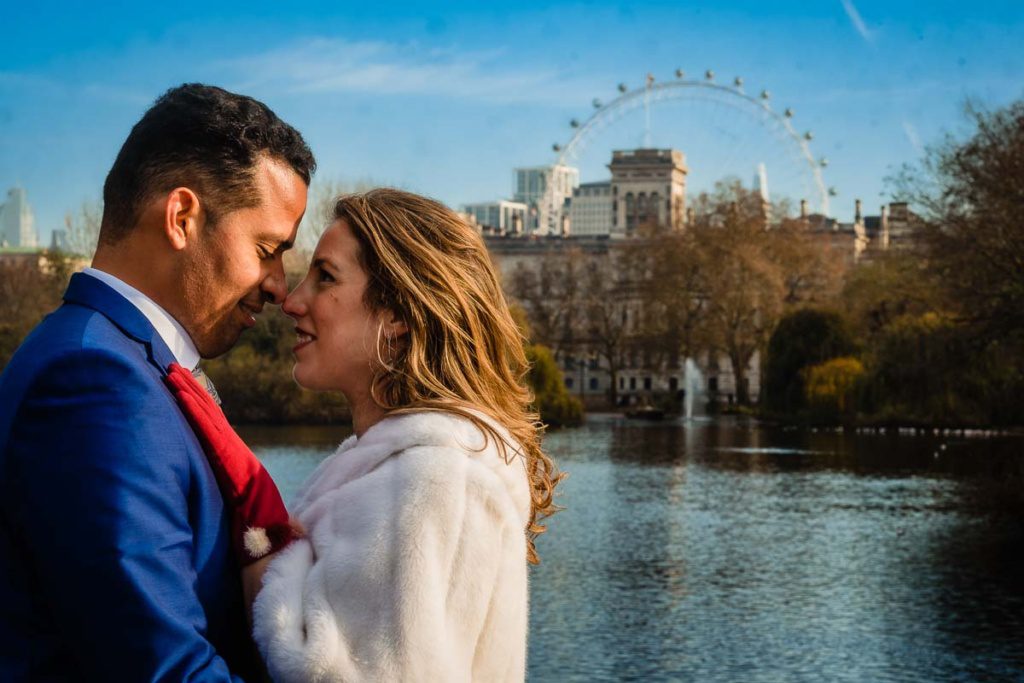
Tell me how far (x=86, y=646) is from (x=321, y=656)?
0.32m

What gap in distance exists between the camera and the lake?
40.9ft

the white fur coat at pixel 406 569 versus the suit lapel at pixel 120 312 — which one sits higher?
the suit lapel at pixel 120 312

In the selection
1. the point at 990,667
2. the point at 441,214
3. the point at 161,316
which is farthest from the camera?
the point at 990,667

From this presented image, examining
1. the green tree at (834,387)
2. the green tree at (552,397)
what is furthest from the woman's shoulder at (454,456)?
the green tree at (552,397)

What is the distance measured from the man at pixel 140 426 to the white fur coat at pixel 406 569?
0.37ft

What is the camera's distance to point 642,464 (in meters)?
31.8

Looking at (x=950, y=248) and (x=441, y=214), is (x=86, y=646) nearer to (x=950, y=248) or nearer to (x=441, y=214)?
(x=441, y=214)

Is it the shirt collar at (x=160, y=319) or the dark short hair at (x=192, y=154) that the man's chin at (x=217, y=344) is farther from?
the dark short hair at (x=192, y=154)

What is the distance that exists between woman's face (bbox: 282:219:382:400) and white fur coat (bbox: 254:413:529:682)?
0.55 ft

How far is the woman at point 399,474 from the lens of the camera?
2107 mm

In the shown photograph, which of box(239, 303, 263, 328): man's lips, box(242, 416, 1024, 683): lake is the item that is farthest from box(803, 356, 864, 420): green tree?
box(239, 303, 263, 328): man's lips

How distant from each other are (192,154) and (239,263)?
→ 18cm

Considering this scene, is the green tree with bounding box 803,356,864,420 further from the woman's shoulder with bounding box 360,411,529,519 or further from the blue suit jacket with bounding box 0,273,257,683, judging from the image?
the blue suit jacket with bounding box 0,273,257,683

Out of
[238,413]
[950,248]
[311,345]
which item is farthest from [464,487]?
[238,413]
